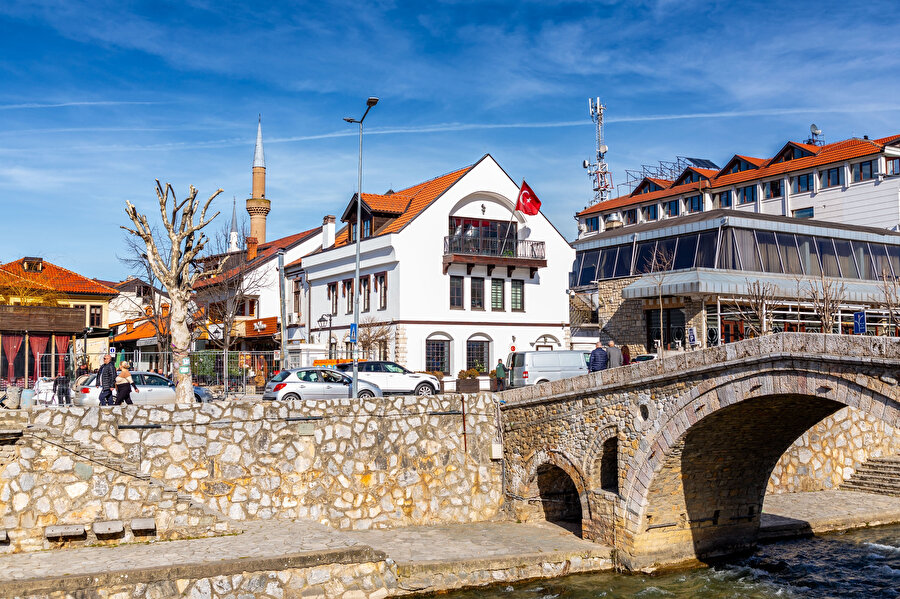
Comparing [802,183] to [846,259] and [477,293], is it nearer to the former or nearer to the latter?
[846,259]

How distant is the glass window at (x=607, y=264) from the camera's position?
144ft

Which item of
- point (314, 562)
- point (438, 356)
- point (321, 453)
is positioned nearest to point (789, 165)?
point (438, 356)

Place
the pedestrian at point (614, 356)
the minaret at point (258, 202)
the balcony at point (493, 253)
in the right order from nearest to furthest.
Result: the pedestrian at point (614, 356) → the balcony at point (493, 253) → the minaret at point (258, 202)

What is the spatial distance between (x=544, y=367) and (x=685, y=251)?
1395cm

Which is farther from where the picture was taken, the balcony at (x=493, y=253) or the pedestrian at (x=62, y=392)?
the balcony at (x=493, y=253)

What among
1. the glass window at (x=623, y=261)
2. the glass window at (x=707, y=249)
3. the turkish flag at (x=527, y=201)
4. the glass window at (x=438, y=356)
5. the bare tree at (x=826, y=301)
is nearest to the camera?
Result: the bare tree at (x=826, y=301)

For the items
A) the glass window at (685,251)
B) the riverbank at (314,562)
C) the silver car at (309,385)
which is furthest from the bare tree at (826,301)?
the silver car at (309,385)

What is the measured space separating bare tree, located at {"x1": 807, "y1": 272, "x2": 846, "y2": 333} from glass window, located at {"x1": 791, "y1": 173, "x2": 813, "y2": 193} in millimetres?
18237

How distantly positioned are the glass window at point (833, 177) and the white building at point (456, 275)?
2262cm

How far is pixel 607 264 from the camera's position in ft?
145

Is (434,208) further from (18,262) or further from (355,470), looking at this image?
(18,262)

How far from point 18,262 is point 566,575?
158 ft

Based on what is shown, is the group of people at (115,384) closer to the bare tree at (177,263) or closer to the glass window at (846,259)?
the bare tree at (177,263)

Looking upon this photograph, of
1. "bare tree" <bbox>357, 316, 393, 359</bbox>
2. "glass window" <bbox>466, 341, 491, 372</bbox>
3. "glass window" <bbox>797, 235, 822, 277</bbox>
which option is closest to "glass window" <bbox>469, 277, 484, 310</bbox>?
"glass window" <bbox>466, 341, 491, 372</bbox>
